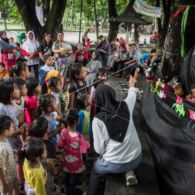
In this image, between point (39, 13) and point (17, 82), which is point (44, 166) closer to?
point (17, 82)

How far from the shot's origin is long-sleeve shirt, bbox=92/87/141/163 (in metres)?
3.33

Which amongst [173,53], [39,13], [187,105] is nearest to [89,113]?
[187,105]

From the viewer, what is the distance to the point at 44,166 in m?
3.67

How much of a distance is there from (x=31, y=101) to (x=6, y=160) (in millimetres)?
1143

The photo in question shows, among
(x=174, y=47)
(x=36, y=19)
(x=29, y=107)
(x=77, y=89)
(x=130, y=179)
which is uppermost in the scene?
(x=36, y=19)

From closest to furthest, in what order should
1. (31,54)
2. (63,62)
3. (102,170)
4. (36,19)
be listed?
(102,170) → (31,54) → (63,62) → (36,19)

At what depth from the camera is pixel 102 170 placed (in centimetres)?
351

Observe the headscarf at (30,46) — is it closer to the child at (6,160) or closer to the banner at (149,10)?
the child at (6,160)

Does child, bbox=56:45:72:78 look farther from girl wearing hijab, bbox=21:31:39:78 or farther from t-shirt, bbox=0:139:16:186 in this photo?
t-shirt, bbox=0:139:16:186

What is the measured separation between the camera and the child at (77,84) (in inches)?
192

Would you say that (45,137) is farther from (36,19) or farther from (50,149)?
(36,19)

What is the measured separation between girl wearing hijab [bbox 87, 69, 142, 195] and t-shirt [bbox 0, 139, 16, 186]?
91cm

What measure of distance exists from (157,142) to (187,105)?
0.78 meters

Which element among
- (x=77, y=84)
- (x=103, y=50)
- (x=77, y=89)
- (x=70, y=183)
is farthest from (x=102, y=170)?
(x=103, y=50)
